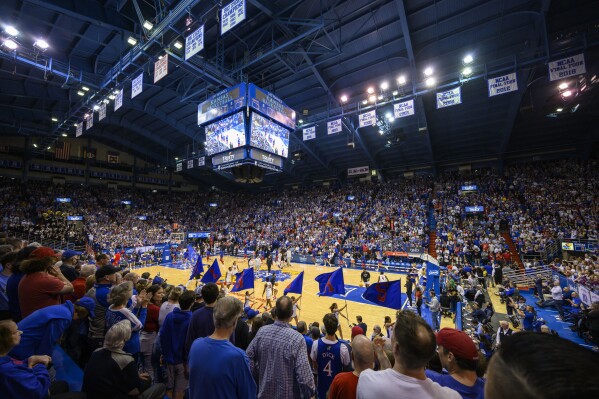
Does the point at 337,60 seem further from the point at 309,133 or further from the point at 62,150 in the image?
the point at 62,150

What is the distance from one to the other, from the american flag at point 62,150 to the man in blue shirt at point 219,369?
44.3m

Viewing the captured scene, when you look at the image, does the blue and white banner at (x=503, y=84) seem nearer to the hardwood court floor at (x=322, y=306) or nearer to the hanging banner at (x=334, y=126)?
the hanging banner at (x=334, y=126)

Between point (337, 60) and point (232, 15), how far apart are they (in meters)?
11.2

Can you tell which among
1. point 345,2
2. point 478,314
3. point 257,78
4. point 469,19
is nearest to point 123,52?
point 257,78

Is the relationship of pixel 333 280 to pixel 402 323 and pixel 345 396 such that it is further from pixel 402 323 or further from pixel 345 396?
pixel 402 323

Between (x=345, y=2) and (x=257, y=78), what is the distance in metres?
8.10

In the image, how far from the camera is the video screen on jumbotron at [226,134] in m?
12.6

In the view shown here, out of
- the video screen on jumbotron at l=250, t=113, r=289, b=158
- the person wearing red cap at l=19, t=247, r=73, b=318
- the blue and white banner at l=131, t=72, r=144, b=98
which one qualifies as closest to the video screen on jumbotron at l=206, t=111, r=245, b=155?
the video screen on jumbotron at l=250, t=113, r=289, b=158

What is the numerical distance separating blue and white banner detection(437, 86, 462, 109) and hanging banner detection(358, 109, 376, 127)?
3.95 meters

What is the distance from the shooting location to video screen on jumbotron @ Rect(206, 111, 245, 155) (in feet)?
41.3

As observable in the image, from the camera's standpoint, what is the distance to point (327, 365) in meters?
4.27

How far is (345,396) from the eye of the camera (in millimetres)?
2791

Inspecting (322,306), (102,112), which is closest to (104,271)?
(322,306)

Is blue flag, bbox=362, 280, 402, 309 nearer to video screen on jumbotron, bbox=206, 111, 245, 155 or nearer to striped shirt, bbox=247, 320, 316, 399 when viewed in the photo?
striped shirt, bbox=247, 320, 316, 399
